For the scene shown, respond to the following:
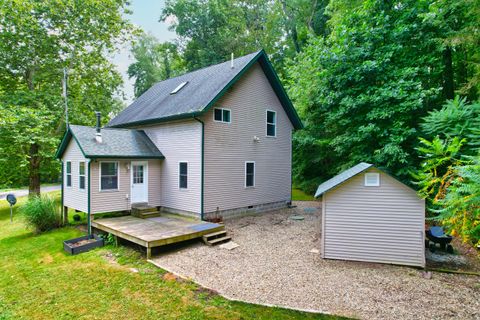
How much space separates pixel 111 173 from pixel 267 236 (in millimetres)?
6338

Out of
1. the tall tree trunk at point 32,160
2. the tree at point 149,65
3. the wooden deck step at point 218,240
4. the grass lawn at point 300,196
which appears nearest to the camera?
the wooden deck step at point 218,240

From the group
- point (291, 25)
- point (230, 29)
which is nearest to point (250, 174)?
point (291, 25)

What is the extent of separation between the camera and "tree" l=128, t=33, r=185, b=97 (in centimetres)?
2928

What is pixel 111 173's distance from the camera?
9.85m

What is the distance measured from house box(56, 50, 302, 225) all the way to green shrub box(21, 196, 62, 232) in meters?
0.66

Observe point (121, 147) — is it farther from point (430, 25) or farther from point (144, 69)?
point (144, 69)

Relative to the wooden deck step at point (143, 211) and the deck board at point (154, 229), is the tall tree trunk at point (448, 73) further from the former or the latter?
the wooden deck step at point (143, 211)

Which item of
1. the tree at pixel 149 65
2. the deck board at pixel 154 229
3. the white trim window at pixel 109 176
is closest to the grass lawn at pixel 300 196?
the deck board at pixel 154 229

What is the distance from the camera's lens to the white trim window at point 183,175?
1047cm

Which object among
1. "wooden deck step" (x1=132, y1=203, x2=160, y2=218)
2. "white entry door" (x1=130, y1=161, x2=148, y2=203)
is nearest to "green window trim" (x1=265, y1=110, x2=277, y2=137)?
"white entry door" (x1=130, y1=161, x2=148, y2=203)

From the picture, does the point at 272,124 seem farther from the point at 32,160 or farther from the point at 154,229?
the point at 32,160

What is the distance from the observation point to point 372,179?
21.1ft

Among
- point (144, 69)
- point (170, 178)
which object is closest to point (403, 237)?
point (170, 178)

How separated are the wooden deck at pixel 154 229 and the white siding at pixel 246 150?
4.95 ft
